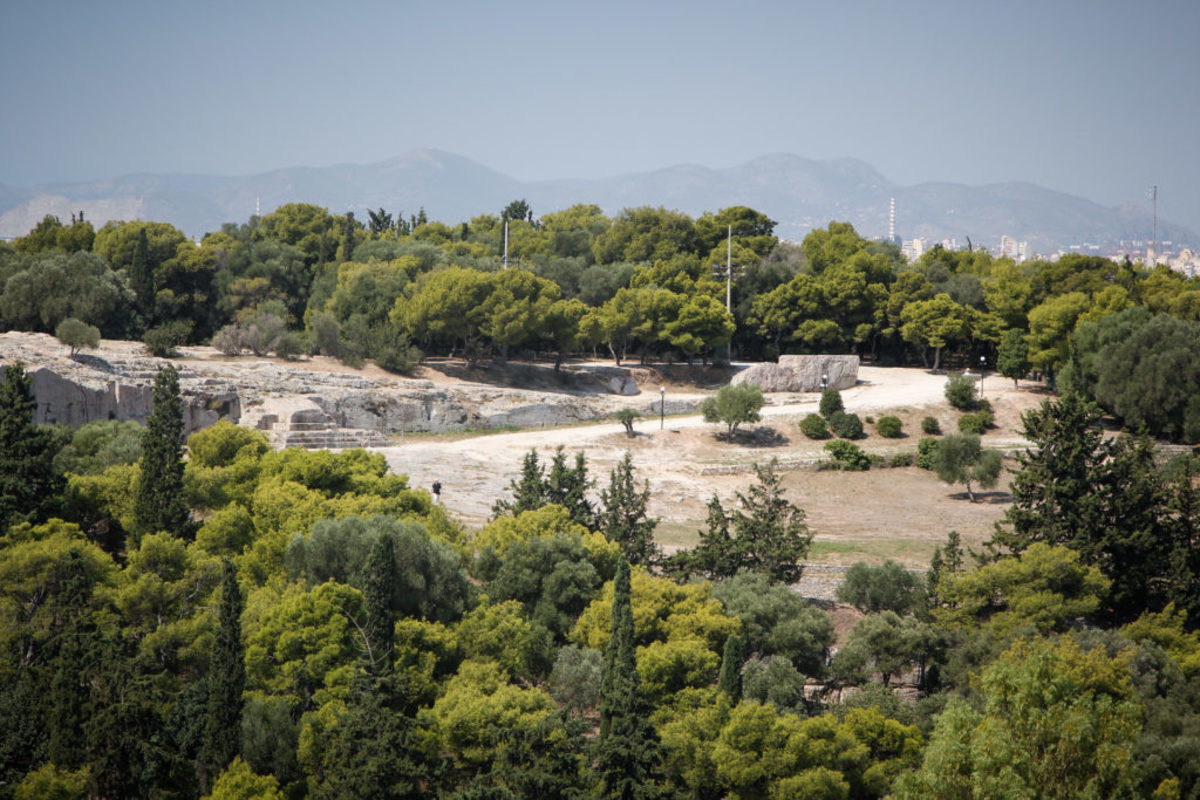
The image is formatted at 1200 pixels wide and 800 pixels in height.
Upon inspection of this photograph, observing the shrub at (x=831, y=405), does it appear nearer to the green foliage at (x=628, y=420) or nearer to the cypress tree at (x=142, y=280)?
the green foliage at (x=628, y=420)

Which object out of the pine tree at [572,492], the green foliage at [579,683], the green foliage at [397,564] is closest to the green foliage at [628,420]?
the pine tree at [572,492]

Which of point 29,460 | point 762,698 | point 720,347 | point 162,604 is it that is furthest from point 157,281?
point 762,698

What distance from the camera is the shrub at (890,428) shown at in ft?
154

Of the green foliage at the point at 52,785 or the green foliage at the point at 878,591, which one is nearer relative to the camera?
the green foliage at the point at 52,785

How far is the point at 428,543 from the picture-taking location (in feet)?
81.7

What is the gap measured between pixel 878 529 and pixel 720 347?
31419 millimetres

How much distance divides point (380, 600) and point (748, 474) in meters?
22.5

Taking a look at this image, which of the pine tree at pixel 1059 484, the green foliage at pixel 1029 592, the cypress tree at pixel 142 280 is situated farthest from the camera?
the cypress tree at pixel 142 280

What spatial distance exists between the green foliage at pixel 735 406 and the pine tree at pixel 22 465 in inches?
1028

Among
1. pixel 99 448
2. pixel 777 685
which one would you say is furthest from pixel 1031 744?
pixel 99 448

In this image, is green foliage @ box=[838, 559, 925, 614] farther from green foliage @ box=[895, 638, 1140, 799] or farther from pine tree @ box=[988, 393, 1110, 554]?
green foliage @ box=[895, 638, 1140, 799]

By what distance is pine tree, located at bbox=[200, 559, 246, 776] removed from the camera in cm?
2012

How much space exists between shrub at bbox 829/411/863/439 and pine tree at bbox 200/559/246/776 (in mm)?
31575

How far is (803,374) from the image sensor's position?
55.8 meters
